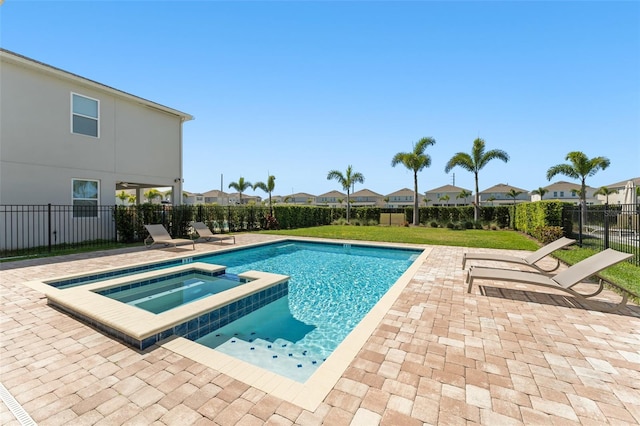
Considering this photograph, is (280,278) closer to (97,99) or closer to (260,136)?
(97,99)

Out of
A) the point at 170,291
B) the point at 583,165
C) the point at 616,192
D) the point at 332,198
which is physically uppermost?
the point at 583,165

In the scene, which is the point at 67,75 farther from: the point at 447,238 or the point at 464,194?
the point at 464,194

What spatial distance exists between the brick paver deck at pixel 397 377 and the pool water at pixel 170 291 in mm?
1336

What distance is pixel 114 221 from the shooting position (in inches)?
508

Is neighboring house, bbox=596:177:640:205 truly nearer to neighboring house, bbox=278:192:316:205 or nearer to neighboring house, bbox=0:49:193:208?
neighboring house, bbox=278:192:316:205

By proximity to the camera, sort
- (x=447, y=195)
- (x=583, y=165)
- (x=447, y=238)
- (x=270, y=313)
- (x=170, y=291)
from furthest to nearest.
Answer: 1. (x=447, y=195)
2. (x=583, y=165)
3. (x=447, y=238)
4. (x=170, y=291)
5. (x=270, y=313)

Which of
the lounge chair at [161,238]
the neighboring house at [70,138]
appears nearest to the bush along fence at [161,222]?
the neighboring house at [70,138]

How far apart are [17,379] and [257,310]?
331 cm

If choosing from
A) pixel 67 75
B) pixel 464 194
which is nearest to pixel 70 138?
pixel 67 75

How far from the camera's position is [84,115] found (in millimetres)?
12156

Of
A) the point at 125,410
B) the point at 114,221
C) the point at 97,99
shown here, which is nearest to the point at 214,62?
the point at 97,99

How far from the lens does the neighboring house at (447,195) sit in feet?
219

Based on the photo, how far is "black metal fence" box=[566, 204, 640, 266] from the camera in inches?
381

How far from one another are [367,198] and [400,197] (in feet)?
28.5
